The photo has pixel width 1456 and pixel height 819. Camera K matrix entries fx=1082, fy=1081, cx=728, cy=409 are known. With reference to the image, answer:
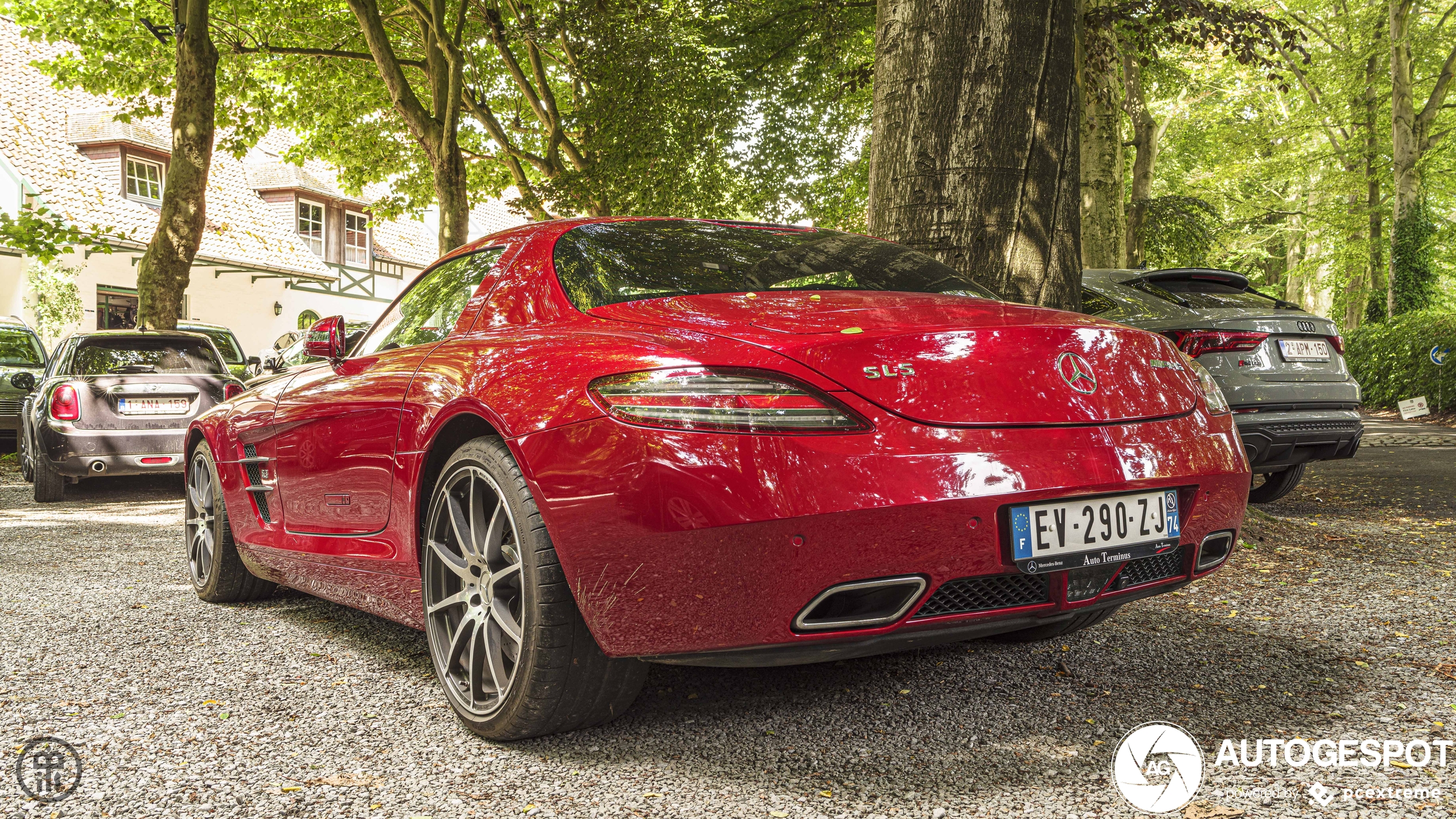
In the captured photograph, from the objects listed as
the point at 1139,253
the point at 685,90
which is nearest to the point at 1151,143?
the point at 1139,253

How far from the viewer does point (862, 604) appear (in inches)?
91.9

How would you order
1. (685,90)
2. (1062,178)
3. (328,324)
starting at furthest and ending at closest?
1. (685,90)
2. (1062,178)
3. (328,324)

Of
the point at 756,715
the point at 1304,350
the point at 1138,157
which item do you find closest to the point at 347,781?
the point at 756,715

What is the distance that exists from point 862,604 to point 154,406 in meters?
8.55

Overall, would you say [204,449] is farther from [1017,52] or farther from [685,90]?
[685,90]

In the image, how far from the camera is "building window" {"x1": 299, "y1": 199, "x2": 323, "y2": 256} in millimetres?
32281

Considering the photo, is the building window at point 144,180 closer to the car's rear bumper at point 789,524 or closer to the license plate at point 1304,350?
the license plate at point 1304,350

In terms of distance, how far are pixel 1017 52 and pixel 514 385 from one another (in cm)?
336

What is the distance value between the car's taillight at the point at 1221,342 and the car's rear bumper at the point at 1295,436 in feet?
1.32

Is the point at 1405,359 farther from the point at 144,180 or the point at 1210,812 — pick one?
the point at 144,180

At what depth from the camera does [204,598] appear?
188 inches

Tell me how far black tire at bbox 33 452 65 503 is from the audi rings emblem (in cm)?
900

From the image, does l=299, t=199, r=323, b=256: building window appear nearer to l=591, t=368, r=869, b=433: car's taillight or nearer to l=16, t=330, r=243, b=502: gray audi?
l=16, t=330, r=243, b=502: gray audi

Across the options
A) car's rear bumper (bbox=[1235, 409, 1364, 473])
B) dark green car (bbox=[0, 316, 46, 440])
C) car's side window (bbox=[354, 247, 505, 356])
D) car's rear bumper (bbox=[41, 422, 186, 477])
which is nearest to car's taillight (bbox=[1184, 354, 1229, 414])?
car's side window (bbox=[354, 247, 505, 356])
